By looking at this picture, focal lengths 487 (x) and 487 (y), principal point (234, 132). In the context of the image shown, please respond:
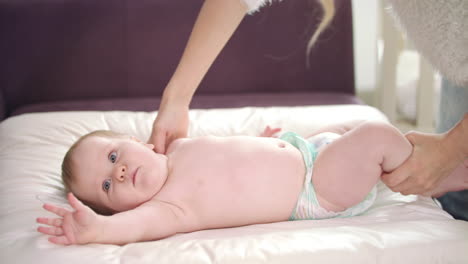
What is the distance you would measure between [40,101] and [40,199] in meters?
1.05

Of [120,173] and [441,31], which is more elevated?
[441,31]

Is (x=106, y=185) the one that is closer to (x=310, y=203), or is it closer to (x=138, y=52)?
(x=310, y=203)

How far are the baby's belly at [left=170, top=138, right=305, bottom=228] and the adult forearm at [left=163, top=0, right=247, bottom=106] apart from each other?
235 mm

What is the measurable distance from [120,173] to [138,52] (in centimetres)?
108

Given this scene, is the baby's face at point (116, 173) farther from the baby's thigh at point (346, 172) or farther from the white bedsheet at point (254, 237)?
the baby's thigh at point (346, 172)

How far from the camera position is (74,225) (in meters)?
1.03

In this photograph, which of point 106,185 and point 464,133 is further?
point 106,185

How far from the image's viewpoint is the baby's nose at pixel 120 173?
1184 millimetres

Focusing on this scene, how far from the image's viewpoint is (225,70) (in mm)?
2207

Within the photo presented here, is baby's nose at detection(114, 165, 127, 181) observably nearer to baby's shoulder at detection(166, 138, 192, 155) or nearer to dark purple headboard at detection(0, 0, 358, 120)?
baby's shoulder at detection(166, 138, 192, 155)

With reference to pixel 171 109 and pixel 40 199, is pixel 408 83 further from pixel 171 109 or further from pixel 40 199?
pixel 40 199

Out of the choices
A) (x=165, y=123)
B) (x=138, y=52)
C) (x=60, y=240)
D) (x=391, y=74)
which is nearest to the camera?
(x=60, y=240)

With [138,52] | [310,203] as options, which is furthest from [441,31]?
[138,52]

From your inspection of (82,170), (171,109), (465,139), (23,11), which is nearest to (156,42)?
(23,11)
